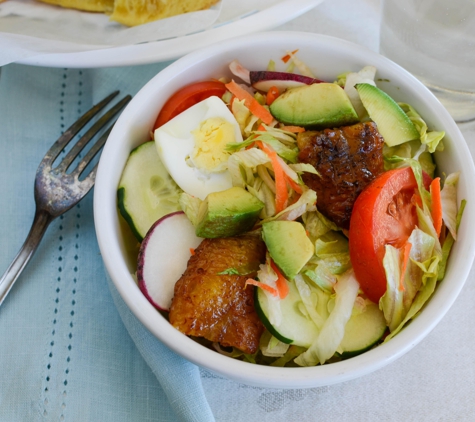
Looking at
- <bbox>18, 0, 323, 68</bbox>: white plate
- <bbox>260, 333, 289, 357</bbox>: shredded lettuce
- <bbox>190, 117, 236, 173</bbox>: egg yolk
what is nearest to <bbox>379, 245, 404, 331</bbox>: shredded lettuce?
<bbox>260, 333, 289, 357</bbox>: shredded lettuce

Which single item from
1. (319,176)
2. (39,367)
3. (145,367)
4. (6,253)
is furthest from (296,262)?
(6,253)

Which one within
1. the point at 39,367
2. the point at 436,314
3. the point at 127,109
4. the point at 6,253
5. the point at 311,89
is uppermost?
the point at 311,89

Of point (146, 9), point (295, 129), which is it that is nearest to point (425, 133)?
point (295, 129)

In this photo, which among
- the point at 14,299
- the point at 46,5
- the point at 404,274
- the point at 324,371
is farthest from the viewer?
the point at 46,5

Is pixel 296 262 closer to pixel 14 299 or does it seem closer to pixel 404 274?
pixel 404 274

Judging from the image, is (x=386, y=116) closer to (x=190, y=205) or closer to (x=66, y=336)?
(x=190, y=205)

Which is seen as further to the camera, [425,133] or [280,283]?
[425,133]
